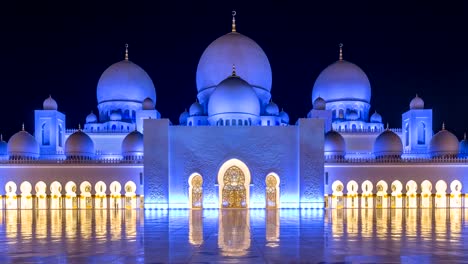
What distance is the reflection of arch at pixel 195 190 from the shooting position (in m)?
21.2

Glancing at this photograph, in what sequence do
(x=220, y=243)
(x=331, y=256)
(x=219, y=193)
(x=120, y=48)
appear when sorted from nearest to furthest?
(x=331, y=256), (x=220, y=243), (x=219, y=193), (x=120, y=48)

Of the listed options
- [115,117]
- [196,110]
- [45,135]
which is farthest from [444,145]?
[45,135]

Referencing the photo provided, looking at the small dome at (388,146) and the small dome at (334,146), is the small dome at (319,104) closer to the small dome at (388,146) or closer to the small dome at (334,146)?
the small dome at (334,146)

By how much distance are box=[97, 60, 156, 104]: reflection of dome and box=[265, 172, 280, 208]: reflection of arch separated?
10.6m

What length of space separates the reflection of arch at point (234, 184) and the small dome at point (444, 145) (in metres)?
9.38

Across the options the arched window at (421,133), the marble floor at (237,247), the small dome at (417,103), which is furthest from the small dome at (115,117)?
the marble floor at (237,247)

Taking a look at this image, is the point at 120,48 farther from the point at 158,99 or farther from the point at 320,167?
the point at 320,167

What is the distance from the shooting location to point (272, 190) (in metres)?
21.5

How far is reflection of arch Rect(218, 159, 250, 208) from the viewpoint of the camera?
21.2 metres

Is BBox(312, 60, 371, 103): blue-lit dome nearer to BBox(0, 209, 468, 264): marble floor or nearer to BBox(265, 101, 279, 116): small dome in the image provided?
BBox(265, 101, 279, 116): small dome

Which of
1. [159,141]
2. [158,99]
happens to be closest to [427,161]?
[159,141]

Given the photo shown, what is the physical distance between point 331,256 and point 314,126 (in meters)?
16.5

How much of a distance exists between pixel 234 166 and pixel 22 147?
1027 centimetres

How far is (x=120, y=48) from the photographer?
98.4ft
